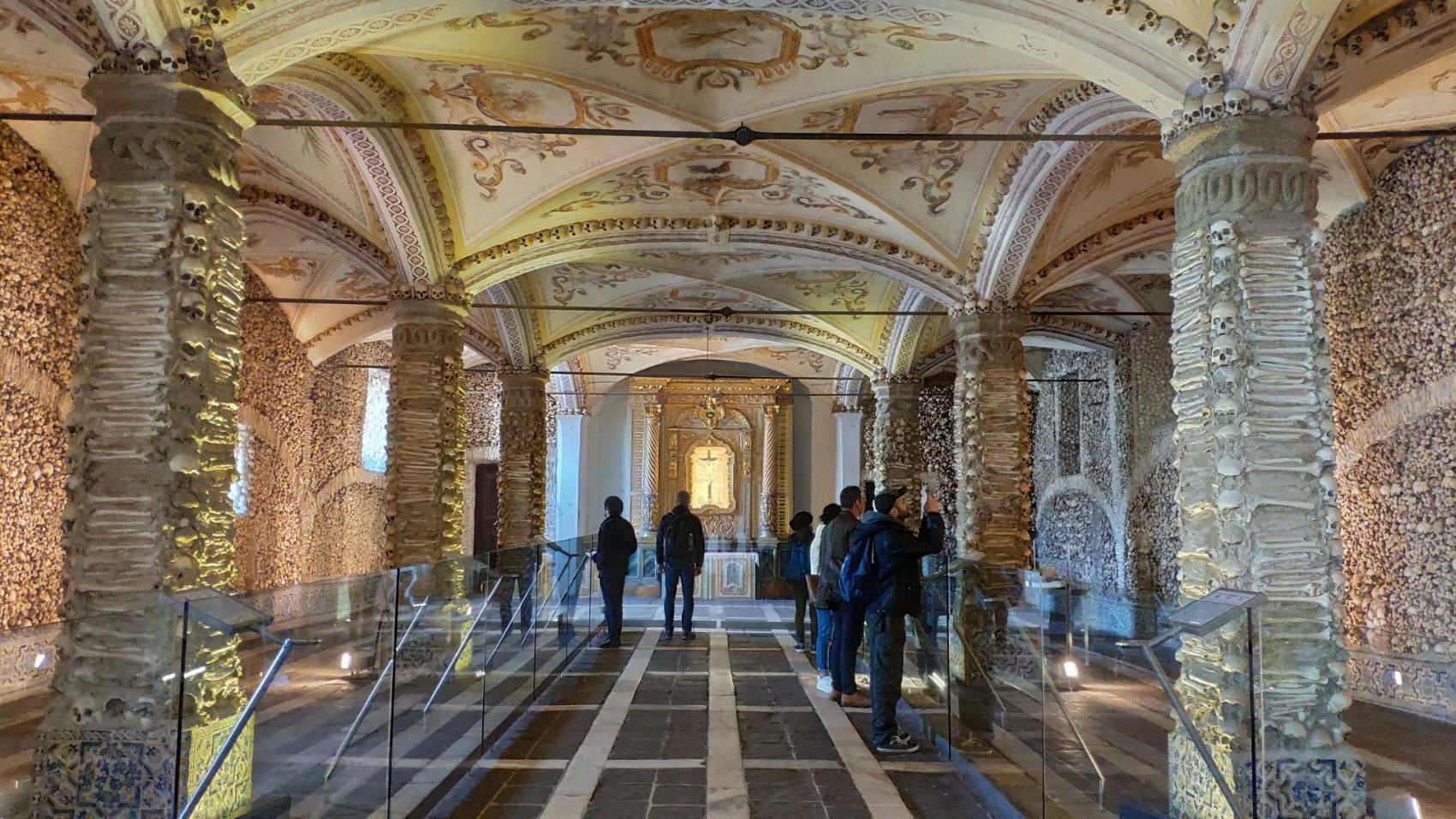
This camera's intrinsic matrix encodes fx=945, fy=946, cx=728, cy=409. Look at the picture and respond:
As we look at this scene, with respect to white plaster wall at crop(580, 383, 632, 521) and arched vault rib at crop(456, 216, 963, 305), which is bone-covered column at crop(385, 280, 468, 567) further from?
white plaster wall at crop(580, 383, 632, 521)

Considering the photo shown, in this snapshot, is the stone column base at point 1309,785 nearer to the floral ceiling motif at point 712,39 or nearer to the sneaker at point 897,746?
the sneaker at point 897,746

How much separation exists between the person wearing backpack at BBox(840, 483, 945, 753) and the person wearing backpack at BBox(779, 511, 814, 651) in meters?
3.97

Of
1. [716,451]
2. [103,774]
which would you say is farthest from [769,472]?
[103,774]

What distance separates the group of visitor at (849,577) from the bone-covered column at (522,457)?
3.69 metres

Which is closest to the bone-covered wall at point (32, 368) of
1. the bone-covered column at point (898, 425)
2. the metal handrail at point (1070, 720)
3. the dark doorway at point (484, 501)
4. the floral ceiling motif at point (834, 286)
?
the metal handrail at point (1070, 720)

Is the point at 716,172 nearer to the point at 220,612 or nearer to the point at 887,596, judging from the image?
the point at 887,596

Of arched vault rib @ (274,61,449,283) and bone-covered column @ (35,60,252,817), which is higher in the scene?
arched vault rib @ (274,61,449,283)

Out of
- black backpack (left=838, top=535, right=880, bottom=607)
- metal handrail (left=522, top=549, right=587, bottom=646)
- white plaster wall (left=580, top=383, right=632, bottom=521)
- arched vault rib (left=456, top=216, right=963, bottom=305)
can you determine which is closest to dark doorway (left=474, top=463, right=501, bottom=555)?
white plaster wall (left=580, top=383, right=632, bottom=521)

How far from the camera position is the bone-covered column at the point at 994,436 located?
9.62 m

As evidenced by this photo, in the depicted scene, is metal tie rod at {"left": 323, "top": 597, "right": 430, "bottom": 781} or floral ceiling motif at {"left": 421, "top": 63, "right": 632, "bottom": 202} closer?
metal tie rod at {"left": 323, "top": 597, "right": 430, "bottom": 781}

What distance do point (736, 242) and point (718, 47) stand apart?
3.48 metres

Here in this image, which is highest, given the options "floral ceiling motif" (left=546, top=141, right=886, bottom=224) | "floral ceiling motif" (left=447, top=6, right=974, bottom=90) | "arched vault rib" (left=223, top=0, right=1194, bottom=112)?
"floral ceiling motif" (left=447, top=6, right=974, bottom=90)

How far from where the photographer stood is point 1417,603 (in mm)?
7238

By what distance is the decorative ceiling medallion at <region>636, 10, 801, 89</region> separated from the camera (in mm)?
7027
